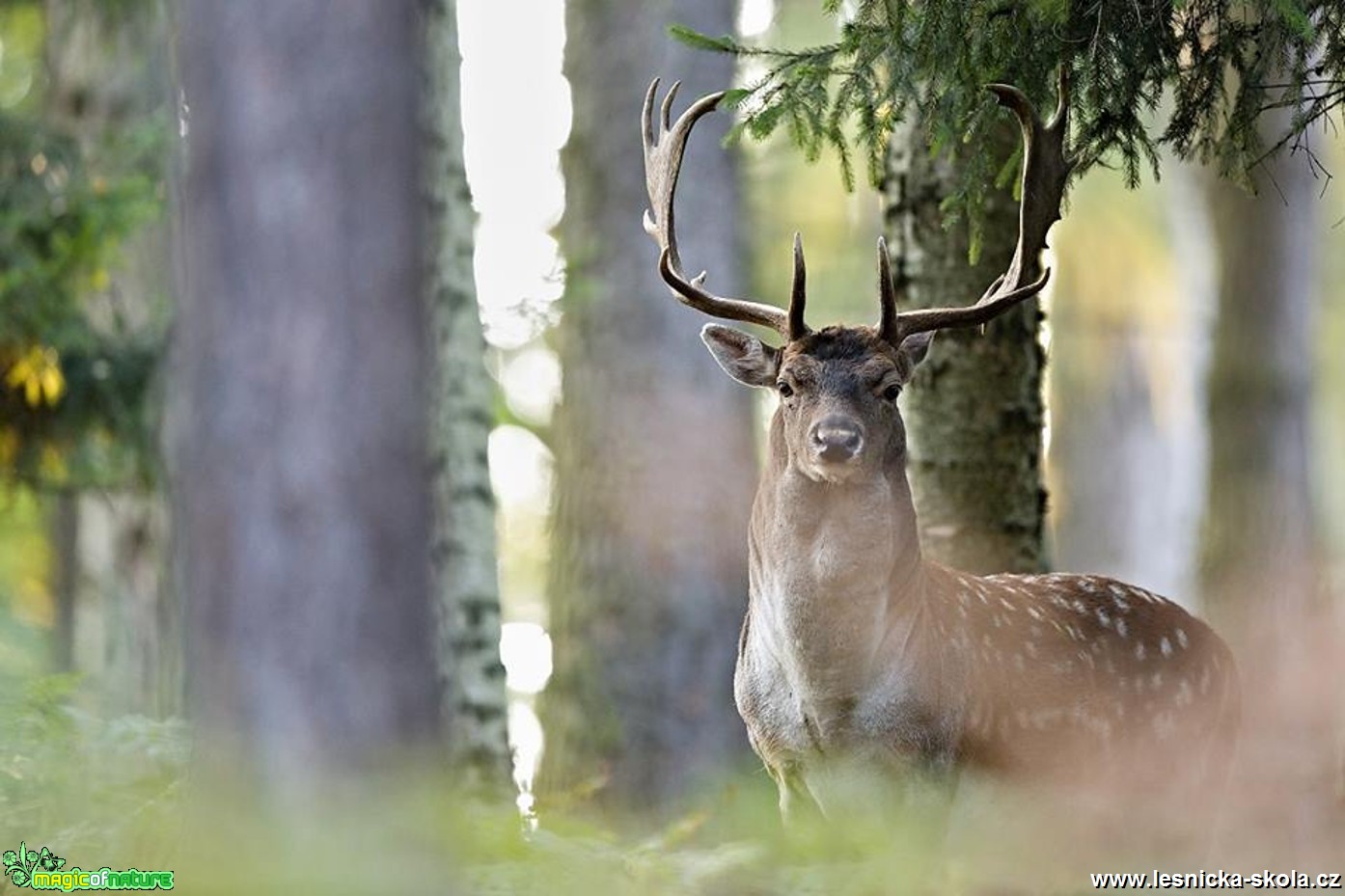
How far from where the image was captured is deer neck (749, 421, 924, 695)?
23.8ft

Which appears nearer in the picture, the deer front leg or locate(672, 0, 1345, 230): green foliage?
the deer front leg

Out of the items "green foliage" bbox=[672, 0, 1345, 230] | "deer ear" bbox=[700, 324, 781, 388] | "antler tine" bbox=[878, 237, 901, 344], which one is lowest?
"deer ear" bbox=[700, 324, 781, 388]

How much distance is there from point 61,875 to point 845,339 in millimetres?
3361

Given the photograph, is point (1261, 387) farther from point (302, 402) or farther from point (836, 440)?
point (302, 402)

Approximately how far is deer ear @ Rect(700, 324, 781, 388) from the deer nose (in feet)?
2.01

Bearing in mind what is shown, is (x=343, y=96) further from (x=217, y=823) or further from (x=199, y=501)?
(x=217, y=823)

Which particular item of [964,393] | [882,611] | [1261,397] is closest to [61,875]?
[882,611]

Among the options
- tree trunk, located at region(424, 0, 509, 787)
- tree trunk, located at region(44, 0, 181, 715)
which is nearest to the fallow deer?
tree trunk, located at region(424, 0, 509, 787)

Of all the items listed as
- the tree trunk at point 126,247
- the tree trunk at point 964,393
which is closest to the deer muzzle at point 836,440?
the tree trunk at point 964,393

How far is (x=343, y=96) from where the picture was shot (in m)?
5.60

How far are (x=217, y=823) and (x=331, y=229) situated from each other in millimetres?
1665

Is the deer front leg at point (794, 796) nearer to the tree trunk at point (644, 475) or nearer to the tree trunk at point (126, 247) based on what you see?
the tree trunk at point (644, 475)

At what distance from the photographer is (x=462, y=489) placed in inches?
412

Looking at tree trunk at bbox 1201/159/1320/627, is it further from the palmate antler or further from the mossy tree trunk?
Answer: the palmate antler
